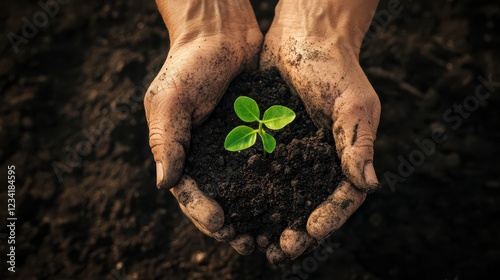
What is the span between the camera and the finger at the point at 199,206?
66.9 inches

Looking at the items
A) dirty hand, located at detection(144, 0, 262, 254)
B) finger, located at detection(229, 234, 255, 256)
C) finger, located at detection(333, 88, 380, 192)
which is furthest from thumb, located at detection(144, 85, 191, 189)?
finger, located at detection(333, 88, 380, 192)

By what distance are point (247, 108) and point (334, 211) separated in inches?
20.0

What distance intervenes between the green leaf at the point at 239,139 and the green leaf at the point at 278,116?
0.25 ft

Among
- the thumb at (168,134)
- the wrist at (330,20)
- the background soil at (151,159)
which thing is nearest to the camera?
the thumb at (168,134)

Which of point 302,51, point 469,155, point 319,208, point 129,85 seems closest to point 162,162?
point 319,208

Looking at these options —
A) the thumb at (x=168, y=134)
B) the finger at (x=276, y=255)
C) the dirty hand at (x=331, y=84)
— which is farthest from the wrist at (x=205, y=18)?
the finger at (x=276, y=255)

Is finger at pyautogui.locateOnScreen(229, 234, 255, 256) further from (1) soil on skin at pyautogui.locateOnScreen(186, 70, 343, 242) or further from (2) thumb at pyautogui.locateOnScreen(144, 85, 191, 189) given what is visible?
(2) thumb at pyautogui.locateOnScreen(144, 85, 191, 189)

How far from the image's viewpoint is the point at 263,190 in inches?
69.4

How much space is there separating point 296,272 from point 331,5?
1416 millimetres

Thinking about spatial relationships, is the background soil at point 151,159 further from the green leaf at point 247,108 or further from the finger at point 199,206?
the green leaf at point 247,108

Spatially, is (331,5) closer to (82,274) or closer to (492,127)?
(492,127)

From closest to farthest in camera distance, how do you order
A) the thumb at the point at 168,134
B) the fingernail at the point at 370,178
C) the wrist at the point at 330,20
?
the fingernail at the point at 370,178 < the thumb at the point at 168,134 < the wrist at the point at 330,20

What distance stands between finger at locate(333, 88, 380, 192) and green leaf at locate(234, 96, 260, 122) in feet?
1.06

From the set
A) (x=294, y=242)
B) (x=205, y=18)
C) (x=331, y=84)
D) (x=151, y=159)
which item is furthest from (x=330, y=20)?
(x=151, y=159)
